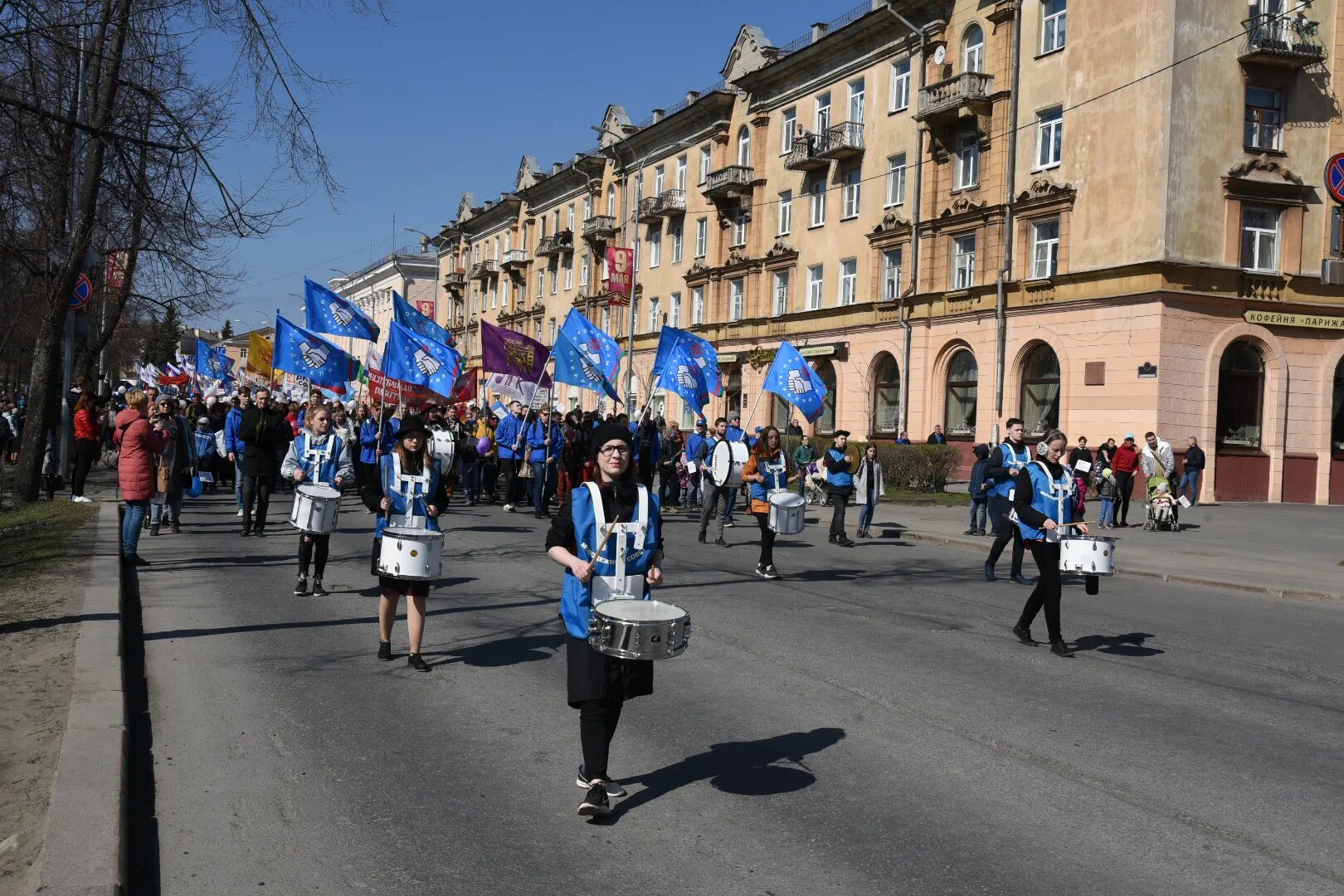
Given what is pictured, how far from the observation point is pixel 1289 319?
102ft

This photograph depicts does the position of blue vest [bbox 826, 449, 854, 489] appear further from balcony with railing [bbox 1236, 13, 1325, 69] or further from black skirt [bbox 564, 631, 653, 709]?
balcony with railing [bbox 1236, 13, 1325, 69]

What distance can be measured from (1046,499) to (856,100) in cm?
3460

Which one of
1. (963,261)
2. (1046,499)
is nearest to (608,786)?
(1046,499)

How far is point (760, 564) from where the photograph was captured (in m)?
14.2

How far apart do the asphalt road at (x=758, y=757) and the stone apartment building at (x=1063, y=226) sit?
17.1 meters

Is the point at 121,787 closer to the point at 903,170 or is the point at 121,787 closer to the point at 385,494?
the point at 385,494

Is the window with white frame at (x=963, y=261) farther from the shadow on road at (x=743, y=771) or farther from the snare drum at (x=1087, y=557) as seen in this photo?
the shadow on road at (x=743, y=771)

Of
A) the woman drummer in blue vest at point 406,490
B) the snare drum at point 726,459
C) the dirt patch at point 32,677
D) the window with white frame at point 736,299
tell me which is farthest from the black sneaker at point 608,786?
the window with white frame at point 736,299

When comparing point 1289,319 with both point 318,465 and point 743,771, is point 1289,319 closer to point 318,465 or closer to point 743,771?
point 318,465

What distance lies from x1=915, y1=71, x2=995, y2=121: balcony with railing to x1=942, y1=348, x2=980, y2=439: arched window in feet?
22.7

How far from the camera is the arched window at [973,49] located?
36031 mm

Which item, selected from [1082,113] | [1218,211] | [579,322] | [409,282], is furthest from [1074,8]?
[409,282]

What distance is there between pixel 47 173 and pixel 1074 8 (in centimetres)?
2815

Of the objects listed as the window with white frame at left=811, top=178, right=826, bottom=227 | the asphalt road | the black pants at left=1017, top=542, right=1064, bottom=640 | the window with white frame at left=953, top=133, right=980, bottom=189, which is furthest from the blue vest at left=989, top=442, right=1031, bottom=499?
the window with white frame at left=811, top=178, right=826, bottom=227
